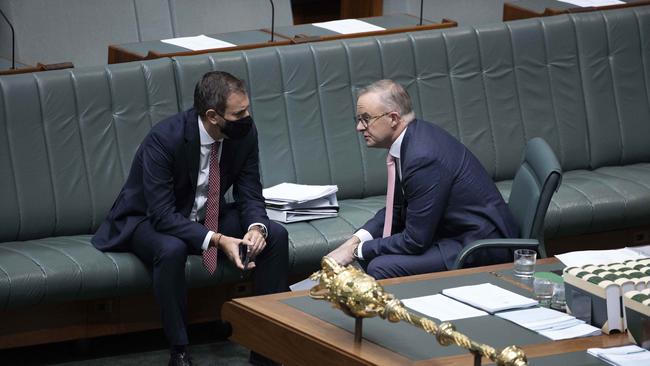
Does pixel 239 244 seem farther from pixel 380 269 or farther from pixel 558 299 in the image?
pixel 558 299

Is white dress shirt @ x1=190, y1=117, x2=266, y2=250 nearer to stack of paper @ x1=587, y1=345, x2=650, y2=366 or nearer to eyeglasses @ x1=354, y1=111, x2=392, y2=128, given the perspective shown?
eyeglasses @ x1=354, y1=111, x2=392, y2=128

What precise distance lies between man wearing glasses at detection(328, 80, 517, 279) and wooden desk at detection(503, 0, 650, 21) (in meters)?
2.12

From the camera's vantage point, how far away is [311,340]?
3297mm

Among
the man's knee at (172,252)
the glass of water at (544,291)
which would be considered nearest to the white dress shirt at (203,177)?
the man's knee at (172,252)

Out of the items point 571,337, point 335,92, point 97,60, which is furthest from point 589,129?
point 571,337

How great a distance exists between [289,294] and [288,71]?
2.23 metres

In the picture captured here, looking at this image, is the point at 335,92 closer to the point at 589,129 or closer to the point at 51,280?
the point at 589,129

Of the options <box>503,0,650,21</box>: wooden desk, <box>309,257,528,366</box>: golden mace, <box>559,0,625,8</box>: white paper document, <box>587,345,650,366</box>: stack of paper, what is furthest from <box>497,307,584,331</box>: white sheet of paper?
<box>559,0,625,8</box>: white paper document

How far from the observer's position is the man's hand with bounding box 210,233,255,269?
4762mm

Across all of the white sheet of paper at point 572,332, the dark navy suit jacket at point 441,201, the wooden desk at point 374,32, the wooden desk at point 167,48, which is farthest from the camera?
the wooden desk at point 374,32

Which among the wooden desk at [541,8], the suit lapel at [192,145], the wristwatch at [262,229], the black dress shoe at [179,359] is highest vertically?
the wooden desk at [541,8]

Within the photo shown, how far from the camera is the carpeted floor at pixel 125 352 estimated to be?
494 centimetres

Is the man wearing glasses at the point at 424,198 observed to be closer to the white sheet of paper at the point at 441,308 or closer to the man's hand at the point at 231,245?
the man's hand at the point at 231,245

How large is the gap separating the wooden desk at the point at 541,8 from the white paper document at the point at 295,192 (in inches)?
65.4
